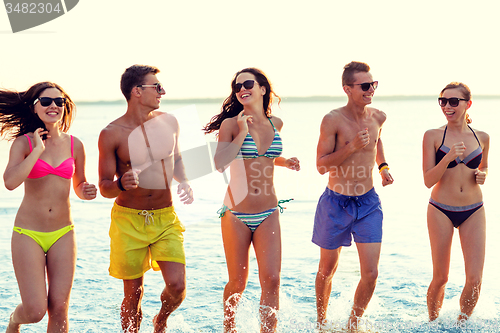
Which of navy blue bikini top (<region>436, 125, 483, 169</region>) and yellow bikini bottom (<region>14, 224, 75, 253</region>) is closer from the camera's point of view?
yellow bikini bottom (<region>14, 224, 75, 253</region>)

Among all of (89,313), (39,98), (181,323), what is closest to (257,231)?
(181,323)

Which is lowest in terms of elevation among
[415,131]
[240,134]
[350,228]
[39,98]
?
[415,131]

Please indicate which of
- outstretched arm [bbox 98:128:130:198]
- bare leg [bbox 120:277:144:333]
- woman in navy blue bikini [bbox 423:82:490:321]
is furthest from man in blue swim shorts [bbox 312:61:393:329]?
outstretched arm [bbox 98:128:130:198]

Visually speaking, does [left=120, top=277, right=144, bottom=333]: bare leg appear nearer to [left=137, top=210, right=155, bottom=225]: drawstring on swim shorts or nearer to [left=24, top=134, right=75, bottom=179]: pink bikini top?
[left=137, top=210, right=155, bottom=225]: drawstring on swim shorts

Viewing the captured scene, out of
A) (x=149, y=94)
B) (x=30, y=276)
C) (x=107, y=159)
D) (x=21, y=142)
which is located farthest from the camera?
(x=149, y=94)

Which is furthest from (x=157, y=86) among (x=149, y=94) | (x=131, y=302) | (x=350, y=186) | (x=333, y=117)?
(x=350, y=186)

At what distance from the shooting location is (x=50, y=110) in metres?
4.64

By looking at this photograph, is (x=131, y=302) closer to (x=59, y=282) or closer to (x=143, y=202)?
(x=59, y=282)

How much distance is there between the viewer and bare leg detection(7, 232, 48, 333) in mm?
4391

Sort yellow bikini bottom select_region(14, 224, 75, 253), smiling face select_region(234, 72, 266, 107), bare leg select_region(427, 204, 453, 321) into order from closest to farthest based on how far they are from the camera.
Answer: yellow bikini bottom select_region(14, 224, 75, 253)
smiling face select_region(234, 72, 266, 107)
bare leg select_region(427, 204, 453, 321)

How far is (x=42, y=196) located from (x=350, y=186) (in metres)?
2.87

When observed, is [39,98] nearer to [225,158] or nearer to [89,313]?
[225,158]

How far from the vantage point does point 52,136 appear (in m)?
4.72

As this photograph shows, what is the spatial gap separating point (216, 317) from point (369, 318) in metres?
1.77
